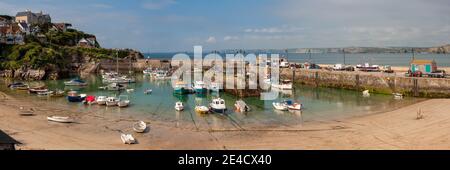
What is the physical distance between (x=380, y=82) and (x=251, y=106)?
1818 centimetres

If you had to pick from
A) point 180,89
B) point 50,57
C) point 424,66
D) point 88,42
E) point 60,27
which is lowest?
point 180,89

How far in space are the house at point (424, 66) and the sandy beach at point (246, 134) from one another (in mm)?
15859

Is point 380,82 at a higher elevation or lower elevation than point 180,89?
higher

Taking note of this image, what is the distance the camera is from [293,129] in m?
24.9

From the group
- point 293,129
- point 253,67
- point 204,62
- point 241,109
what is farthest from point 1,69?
point 293,129

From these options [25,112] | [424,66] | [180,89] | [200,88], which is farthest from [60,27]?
[424,66]

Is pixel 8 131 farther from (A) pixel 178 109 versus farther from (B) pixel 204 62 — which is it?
(B) pixel 204 62

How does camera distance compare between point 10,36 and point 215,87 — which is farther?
point 10,36

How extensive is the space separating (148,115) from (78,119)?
518 centimetres

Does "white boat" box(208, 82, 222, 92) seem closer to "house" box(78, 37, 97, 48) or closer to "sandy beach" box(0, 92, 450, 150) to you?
"sandy beach" box(0, 92, 450, 150)

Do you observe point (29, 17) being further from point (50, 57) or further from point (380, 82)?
point (380, 82)

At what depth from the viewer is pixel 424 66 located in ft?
147

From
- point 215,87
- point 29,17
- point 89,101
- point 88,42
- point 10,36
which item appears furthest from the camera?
point 29,17

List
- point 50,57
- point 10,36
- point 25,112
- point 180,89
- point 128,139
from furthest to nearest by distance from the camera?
point 10,36
point 50,57
point 180,89
point 25,112
point 128,139
